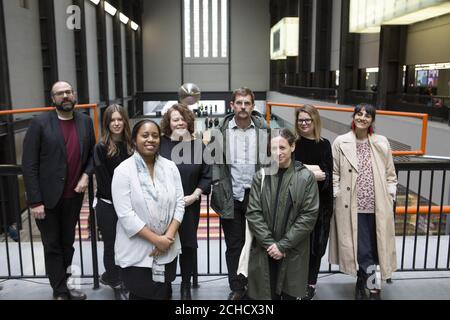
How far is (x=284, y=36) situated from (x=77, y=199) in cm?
2704

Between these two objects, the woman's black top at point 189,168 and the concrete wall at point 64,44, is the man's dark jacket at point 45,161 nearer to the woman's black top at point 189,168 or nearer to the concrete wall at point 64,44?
the woman's black top at point 189,168

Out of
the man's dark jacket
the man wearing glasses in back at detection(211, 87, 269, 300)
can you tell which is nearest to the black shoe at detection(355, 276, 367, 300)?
the man wearing glasses in back at detection(211, 87, 269, 300)

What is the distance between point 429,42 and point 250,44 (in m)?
25.4

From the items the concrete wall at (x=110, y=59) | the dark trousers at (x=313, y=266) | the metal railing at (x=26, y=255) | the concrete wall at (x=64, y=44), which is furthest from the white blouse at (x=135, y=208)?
the concrete wall at (x=110, y=59)

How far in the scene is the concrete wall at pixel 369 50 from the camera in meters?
17.8

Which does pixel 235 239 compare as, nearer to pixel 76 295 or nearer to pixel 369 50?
pixel 76 295

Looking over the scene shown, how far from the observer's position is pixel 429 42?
1505 centimetres

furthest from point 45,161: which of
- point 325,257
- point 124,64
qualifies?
point 124,64

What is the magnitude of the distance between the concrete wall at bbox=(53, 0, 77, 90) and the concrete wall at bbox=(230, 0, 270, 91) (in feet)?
72.6

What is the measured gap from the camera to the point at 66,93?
3277mm

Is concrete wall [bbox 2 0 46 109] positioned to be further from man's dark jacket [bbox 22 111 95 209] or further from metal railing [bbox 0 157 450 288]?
man's dark jacket [bbox 22 111 95 209]

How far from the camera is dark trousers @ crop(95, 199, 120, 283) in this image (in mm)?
3412

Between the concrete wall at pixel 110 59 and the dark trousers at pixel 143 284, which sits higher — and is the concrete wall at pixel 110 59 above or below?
above
